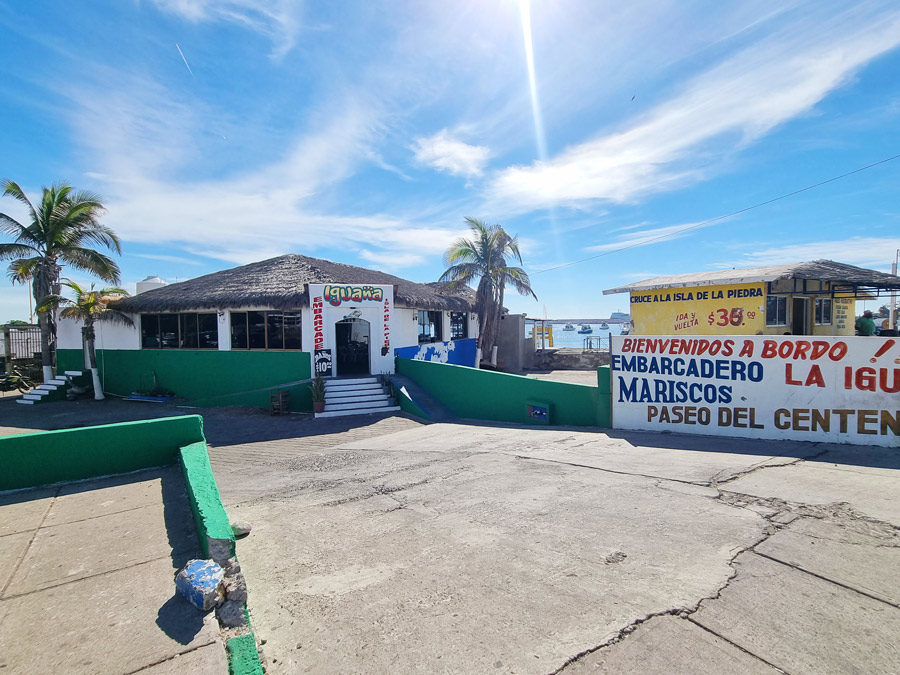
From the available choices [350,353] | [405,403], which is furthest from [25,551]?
[350,353]

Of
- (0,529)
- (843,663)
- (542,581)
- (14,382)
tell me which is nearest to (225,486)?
(0,529)

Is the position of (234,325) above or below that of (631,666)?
above

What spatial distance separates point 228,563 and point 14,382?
2565 centimetres

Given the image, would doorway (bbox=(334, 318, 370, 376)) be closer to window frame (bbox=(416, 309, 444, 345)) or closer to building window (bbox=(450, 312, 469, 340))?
window frame (bbox=(416, 309, 444, 345))

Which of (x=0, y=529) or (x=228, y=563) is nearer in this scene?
(x=228, y=563)

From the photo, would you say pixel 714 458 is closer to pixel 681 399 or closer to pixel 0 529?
pixel 681 399

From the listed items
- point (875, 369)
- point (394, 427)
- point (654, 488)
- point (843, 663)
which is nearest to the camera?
point (843, 663)

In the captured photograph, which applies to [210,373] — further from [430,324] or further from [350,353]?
[430,324]

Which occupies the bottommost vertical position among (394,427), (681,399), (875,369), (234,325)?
(394,427)

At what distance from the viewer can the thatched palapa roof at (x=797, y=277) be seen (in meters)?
14.4

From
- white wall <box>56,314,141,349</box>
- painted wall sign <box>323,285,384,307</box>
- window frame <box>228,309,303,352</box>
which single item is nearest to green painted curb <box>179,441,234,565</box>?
painted wall sign <box>323,285,384,307</box>

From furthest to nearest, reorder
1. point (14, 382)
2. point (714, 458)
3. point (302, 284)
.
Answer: point (14, 382)
point (302, 284)
point (714, 458)

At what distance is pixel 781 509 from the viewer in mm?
4859

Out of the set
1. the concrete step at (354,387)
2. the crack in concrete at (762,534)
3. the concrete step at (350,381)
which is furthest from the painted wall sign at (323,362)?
the crack in concrete at (762,534)
